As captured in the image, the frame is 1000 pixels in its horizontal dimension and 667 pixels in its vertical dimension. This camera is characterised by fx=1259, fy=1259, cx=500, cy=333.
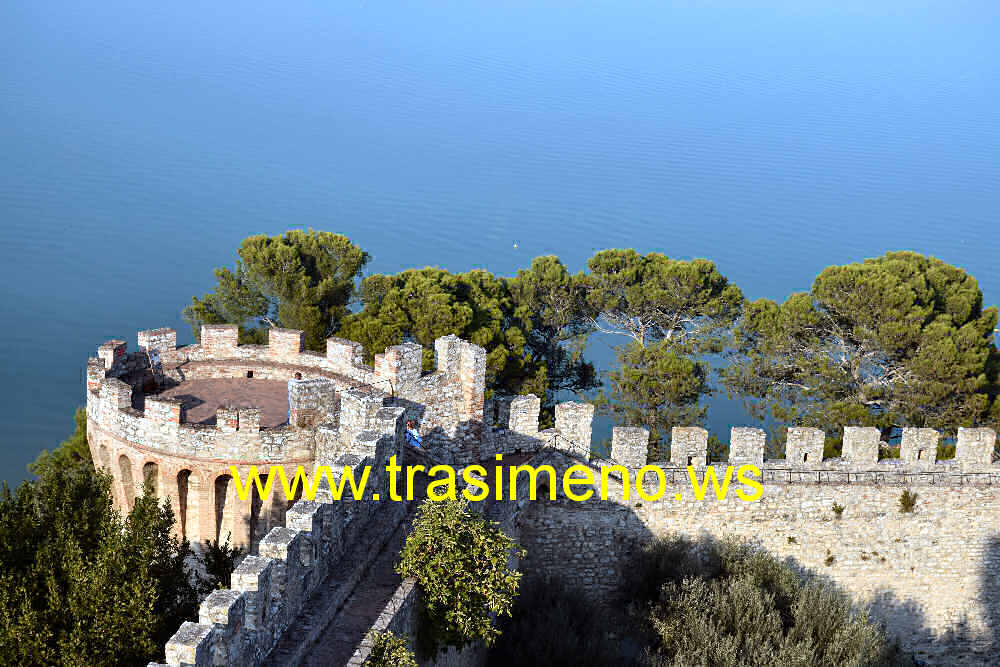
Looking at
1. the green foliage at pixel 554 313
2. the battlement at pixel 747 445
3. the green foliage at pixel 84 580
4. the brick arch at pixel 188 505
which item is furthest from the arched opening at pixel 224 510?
the green foliage at pixel 554 313

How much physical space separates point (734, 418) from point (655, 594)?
25.6 m

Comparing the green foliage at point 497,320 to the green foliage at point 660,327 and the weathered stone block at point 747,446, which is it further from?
the weathered stone block at point 747,446

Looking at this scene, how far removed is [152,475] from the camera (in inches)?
693

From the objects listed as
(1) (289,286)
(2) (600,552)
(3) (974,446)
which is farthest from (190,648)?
(1) (289,286)

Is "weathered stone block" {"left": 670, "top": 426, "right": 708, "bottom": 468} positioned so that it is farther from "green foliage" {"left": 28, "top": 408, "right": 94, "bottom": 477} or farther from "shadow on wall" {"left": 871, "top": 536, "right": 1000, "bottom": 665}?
"green foliage" {"left": 28, "top": 408, "right": 94, "bottom": 477}

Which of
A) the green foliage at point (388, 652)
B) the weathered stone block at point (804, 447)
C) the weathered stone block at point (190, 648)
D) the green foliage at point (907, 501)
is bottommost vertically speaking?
the green foliage at point (388, 652)

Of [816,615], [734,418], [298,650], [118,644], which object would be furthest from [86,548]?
[734,418]

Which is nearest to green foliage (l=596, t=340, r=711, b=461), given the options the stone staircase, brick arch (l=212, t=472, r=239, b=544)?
brick arch (l=212, t=472, r=239, b=544)

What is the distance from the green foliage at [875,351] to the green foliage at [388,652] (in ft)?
48.8

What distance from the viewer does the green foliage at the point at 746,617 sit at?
1811 centimetres

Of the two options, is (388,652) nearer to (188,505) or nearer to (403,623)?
(403,623)

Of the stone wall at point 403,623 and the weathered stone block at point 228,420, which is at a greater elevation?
the weathered stone block at point 228,420

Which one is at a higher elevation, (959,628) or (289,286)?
(289,286)

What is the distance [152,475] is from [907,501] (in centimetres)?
1204
